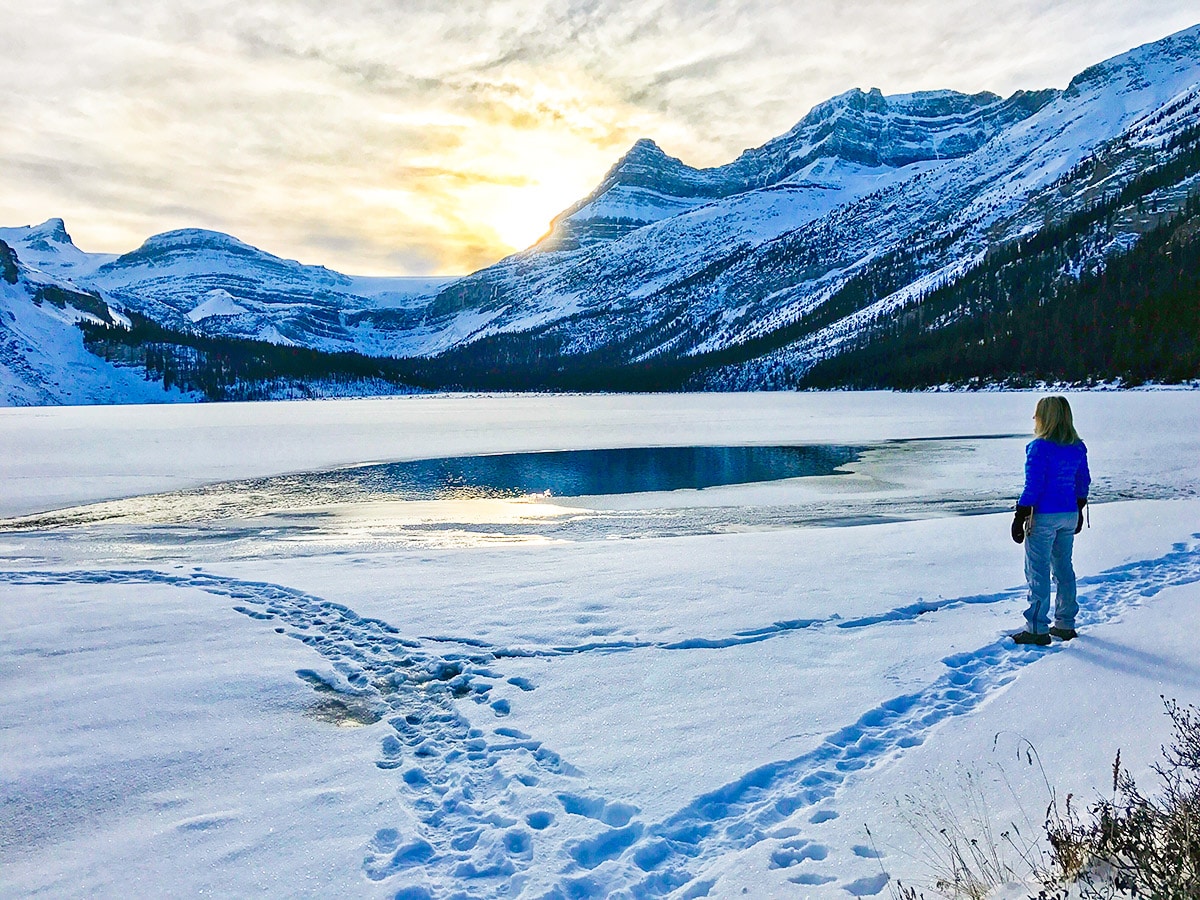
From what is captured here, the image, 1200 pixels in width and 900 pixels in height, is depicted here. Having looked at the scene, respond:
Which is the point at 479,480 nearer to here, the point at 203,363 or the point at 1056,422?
the point at 1056,422

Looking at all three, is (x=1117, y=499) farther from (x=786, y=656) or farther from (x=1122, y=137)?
(x=1122, y=137)

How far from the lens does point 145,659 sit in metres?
6.95

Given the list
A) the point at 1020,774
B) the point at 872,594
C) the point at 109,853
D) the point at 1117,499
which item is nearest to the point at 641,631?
the point at 872,594

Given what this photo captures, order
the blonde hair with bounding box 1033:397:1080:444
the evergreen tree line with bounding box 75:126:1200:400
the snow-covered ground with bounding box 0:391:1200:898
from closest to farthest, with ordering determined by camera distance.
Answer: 1. the snow-covered ground with bounding box 0:391:1200:898
2. the blonde hair with bounding box 1033:397:1080:444
3. the evergreen tree line with bounding box 75:126:1200:400

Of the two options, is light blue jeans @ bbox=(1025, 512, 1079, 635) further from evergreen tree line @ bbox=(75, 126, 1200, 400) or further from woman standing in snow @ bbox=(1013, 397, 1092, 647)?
evergreen tree line @ bbox=(75, 126, 1200, 400)

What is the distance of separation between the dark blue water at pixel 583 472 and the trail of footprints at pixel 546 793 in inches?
560

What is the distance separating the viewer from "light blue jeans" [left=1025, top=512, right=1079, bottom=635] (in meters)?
6.80

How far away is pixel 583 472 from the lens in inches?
1021

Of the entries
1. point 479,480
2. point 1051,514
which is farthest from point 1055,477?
point 479,480

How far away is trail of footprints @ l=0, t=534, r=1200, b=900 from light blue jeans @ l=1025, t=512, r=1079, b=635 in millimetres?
385

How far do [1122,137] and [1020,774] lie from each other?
25107 centimetres

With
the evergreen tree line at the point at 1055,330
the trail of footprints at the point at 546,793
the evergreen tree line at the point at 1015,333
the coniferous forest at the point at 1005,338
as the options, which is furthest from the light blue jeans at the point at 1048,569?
the evergreen tree line at the point at 1015,333

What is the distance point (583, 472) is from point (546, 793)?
841 inches

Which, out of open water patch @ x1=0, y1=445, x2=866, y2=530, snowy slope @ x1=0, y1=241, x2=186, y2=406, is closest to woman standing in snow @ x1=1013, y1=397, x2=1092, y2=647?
open water patch @ x1=0, y1=445, x2=866, y2=530
